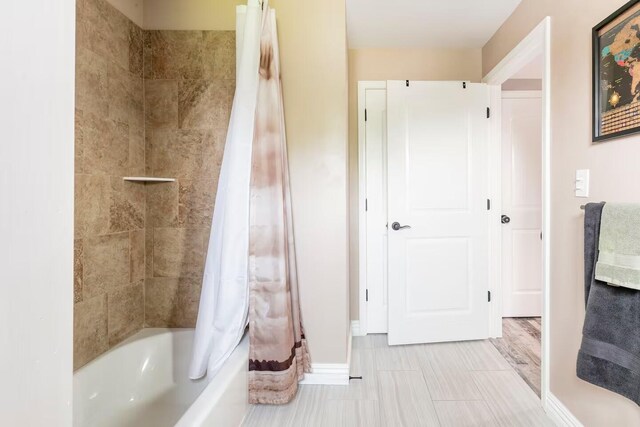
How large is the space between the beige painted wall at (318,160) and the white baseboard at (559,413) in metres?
1.11

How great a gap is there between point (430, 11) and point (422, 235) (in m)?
1.62

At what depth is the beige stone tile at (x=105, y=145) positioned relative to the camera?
1.50 metres

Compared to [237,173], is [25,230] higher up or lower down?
lower down

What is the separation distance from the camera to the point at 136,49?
6.07 feet

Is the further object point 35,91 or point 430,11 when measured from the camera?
point 430,11

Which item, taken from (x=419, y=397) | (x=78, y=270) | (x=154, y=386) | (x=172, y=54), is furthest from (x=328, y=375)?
(x=172, y=54)

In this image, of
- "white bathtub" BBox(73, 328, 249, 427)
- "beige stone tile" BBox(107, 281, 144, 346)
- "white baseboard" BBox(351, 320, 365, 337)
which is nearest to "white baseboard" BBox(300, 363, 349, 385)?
"white bathtub" BBox(73, 328, 249, 427)

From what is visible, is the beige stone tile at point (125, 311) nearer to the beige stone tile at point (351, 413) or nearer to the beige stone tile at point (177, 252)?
the beige stone tile at point (177, 252)

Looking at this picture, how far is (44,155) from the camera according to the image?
15.9 inches

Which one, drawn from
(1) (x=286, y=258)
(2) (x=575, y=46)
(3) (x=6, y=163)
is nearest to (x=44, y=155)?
(3) (x=6, y=163)

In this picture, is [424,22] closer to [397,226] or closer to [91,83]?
[397,226]

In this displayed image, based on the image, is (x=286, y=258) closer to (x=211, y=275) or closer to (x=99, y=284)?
(x=211, y=275)

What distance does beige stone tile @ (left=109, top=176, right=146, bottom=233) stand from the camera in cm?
168

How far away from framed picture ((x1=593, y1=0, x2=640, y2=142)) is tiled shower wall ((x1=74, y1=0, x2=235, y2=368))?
73.2 inches
